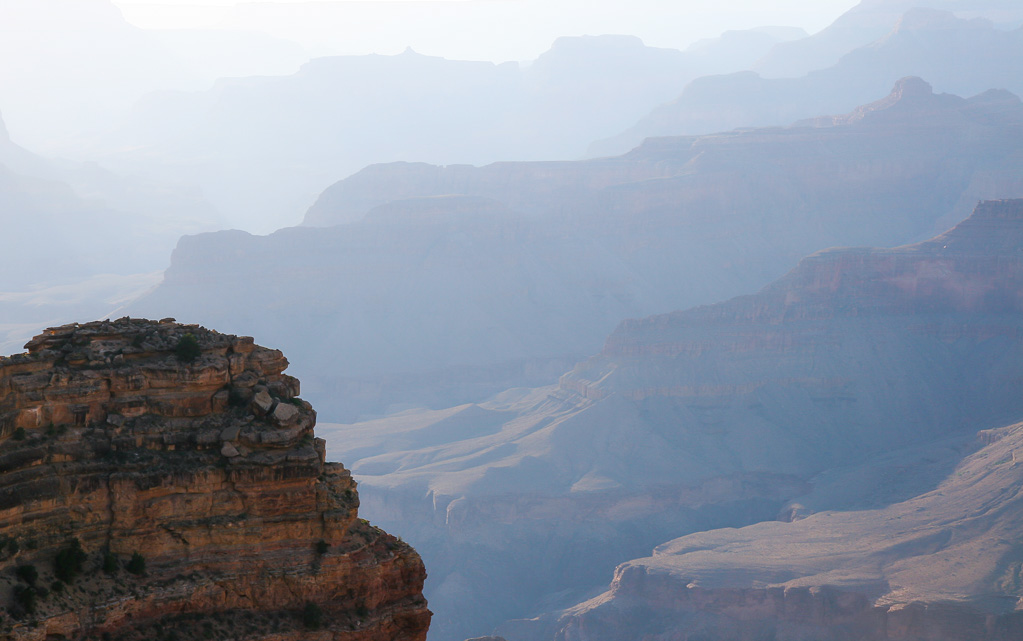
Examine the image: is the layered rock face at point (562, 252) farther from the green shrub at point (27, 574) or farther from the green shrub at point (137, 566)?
the green shrub at point (27, 574)

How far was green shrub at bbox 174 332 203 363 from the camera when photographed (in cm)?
2706

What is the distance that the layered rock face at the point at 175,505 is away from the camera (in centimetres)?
2428

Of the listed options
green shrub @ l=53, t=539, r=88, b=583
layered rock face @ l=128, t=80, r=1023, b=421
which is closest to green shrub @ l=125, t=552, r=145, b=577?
green shrub @ l=53, t=539, r=88, b=583

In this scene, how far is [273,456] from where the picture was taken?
26578 mm

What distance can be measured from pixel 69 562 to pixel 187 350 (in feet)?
19.1

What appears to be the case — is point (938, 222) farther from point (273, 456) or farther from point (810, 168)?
point (273, 456)

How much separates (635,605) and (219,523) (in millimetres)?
57347

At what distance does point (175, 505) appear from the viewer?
83.9 ft

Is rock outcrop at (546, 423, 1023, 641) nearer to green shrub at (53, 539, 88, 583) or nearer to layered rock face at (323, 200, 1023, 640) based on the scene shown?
layered rock face at (323, 200, 1023, 640)

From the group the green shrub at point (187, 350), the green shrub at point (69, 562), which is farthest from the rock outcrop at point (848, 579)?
the green shrub at point (69, 562)

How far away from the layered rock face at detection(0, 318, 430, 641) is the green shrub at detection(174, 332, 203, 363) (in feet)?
0.12

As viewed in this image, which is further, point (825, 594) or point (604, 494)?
point (604, 494)

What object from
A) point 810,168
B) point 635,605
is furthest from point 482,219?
point 635,605

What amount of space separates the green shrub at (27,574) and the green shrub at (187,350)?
19.9 feet
